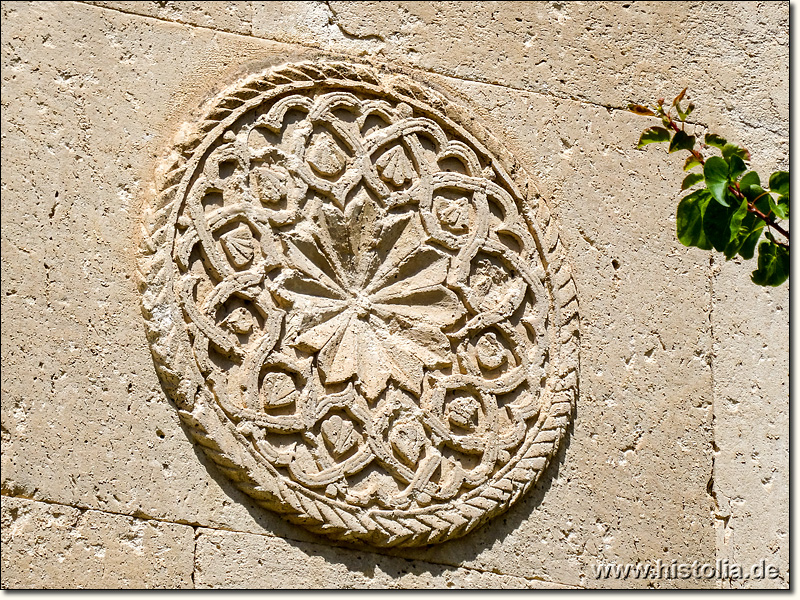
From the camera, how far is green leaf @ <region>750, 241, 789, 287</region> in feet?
10.3

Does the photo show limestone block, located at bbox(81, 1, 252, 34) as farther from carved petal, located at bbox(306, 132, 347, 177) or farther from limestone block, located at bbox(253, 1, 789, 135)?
carved petal, located at bbox(306, 132, 347, 177)

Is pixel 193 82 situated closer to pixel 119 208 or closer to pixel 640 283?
pixel 119 208

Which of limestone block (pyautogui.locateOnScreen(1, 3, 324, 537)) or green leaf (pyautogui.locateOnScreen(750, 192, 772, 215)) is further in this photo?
limestone block (pyautogui.locateOnScreen(1, 3, 324, 537))

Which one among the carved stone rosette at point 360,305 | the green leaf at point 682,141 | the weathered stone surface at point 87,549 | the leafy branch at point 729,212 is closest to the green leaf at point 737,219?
the leafy branch at point 729,212

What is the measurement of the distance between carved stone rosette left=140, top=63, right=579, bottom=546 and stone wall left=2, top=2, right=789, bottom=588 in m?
0.10

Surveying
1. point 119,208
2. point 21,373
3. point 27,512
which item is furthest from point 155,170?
point 27,512

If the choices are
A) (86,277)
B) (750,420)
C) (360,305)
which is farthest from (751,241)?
(86,277)

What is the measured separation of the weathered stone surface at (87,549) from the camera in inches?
137

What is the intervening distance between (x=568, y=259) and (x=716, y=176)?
1.32 metres

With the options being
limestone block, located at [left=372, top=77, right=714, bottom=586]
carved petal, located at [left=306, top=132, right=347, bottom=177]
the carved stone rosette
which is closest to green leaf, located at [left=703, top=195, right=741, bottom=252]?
the carved stone rosette

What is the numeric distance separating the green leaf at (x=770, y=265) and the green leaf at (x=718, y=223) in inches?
5.1

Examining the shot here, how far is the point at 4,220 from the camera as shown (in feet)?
12.1

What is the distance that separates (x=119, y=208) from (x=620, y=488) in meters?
1.89

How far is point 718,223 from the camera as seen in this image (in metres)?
3.07
